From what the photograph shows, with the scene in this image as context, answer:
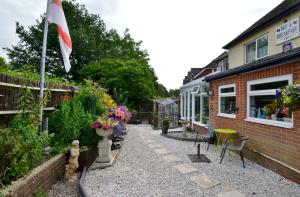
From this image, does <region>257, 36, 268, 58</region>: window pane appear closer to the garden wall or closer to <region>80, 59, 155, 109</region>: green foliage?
the garden wall

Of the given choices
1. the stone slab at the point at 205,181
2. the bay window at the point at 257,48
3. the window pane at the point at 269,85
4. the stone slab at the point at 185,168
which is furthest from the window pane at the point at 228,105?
the stone slab at the point at 205,181

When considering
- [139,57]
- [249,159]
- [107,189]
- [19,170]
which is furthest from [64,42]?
[139,57]

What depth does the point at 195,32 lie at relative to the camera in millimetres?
13766

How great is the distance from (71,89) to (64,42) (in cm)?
307

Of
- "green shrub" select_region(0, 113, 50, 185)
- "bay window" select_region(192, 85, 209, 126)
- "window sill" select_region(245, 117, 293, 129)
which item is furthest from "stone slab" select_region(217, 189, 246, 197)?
"bay window" select_region(192, 85, 209, 126)

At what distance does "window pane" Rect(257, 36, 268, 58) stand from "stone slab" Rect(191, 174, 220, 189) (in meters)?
6.24

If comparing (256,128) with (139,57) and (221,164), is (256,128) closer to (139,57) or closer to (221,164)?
(221,164)

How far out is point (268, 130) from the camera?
5.80 m

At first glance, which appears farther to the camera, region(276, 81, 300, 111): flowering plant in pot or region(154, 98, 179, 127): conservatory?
region(154, 98, 179, 127): conservatory

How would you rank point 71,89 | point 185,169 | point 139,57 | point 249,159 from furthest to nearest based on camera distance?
1. point 139,57
2. point 71,89
3. point 249,159
4. point 185,169

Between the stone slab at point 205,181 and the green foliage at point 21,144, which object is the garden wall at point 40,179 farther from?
the stone slab at point 205,181

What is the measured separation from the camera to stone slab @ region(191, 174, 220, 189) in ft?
14.9

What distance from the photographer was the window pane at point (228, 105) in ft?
27.0

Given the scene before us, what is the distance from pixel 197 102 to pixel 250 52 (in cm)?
425
